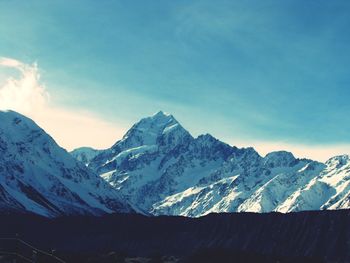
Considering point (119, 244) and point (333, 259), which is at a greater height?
point (119, 244)

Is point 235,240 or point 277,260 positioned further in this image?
point 235,240

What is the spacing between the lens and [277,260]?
129125mm

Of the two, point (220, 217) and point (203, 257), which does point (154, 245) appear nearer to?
point (220, 217)

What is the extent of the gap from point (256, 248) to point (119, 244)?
156 ft

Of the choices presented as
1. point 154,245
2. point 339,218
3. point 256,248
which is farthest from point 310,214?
point 154,245

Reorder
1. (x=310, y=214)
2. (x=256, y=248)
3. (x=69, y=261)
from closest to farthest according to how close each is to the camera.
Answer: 1. (x=69, y=261)
2. (x=256, y=248)
3. (x=310, y=214)

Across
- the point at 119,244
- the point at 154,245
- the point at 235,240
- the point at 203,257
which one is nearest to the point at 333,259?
the point at 235,240

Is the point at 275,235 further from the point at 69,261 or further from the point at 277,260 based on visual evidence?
the point at 69,261

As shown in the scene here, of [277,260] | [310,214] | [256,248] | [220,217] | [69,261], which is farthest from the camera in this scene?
[220,217]

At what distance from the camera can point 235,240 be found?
182 m

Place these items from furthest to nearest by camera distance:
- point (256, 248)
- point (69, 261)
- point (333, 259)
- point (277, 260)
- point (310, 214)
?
1. point (310, 214)
2. point (256, 248)
3. point (333, 259)
4. point (277, 260)
5. point (69, 261)

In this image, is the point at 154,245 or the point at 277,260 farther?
the point at 154,245

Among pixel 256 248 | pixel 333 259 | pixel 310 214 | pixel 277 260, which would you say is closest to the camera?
pixel 277 260

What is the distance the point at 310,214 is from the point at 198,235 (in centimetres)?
3601
